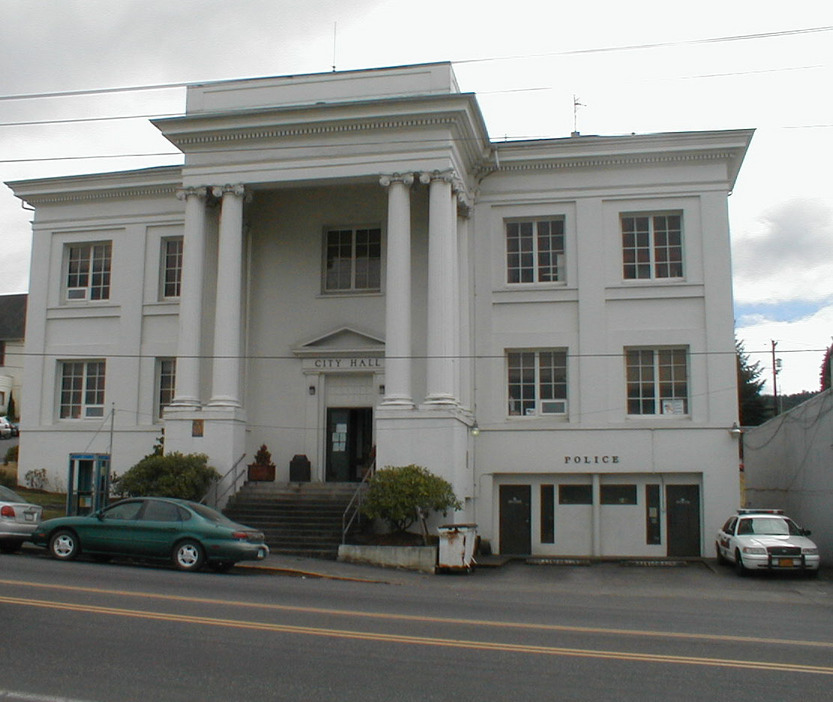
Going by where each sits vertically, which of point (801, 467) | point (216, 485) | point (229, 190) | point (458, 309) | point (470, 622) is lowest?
point (470, 622)

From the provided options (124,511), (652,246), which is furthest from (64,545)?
(652,246)

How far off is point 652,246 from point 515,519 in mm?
8584

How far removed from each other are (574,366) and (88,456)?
43.3 feet

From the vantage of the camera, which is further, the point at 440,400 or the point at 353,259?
the point at 353,259

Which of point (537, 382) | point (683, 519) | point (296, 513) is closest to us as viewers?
point (296, 513)

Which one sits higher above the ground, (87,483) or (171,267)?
(171,267)

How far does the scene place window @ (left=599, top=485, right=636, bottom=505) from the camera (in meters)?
26.0

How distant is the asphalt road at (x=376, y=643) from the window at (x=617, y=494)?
9.85 m

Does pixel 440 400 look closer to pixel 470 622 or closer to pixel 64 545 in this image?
pixel 64 545

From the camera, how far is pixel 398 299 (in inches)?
944

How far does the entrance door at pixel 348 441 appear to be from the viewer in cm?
2703

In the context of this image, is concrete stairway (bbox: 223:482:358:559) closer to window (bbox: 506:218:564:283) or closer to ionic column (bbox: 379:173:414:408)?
ionic column (bbox: 379:173:414:408)

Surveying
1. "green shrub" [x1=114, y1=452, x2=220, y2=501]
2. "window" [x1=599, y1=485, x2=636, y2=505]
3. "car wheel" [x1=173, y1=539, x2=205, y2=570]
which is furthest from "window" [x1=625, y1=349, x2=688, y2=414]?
"car wheel" [x1=173, y1=539, x2=205, y2=570]

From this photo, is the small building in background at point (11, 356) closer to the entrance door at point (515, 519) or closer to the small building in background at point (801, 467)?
the entrance door at point (515, 519)
